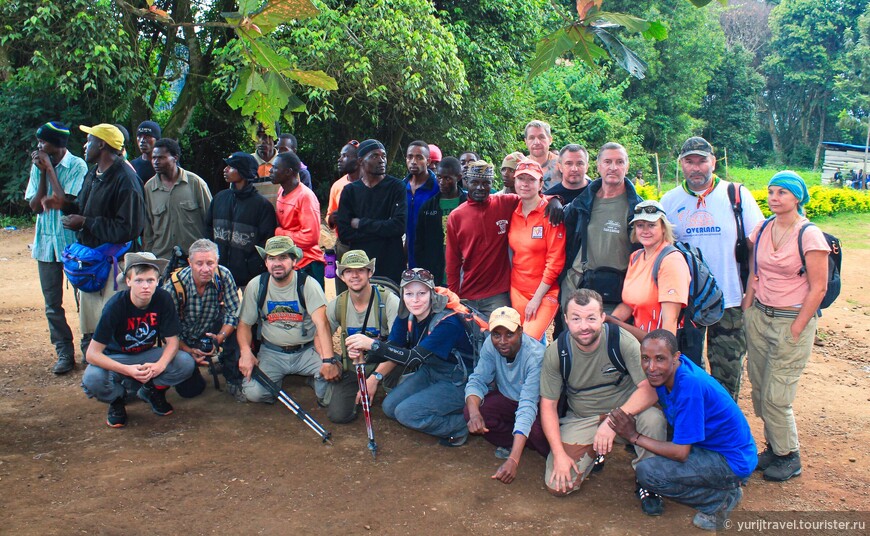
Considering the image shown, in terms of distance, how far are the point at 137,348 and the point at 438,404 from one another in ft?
7.51

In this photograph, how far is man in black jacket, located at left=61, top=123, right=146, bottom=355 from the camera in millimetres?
5879

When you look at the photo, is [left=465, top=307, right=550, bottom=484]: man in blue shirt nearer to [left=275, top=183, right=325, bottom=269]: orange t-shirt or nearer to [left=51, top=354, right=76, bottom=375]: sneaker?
[left=275, top=183, right=325, bottom=269]: orange t-shirt

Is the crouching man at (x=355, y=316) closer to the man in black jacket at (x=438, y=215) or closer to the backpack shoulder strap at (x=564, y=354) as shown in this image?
the man in black jacket at (x=438, y=215)

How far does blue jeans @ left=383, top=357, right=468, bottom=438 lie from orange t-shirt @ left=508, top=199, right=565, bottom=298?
828mm

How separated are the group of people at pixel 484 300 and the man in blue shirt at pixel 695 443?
0.01m

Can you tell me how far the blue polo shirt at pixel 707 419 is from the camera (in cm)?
391

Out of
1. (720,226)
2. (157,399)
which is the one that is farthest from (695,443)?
(157,399)

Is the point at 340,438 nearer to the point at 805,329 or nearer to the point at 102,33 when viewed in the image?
the point at 805,329

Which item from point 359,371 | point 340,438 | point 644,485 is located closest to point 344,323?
point 359,371

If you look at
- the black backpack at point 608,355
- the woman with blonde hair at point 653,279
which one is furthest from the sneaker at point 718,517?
the woman with blonde hair at point 653,279

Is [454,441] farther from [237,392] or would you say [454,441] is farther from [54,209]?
[54,209]

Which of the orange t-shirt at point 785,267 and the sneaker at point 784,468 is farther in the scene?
the sneaker at point 784,468

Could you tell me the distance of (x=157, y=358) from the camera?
17.6 feet

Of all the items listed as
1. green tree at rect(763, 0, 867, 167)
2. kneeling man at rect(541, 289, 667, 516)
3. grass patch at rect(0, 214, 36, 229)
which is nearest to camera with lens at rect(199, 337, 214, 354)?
kneeling man at rect(541, 289, 667, 516)
